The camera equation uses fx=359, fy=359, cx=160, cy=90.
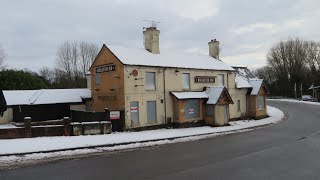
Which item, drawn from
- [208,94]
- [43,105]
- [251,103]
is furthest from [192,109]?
[43,105]

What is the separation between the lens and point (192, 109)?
31.7m

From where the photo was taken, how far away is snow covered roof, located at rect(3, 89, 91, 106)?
3797 cm

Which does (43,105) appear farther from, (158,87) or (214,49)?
(214,49)

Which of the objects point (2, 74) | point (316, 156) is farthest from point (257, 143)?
point (2, 74)

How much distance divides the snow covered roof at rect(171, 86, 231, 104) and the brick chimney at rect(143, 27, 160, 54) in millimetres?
4812

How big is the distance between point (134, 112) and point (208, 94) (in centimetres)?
818

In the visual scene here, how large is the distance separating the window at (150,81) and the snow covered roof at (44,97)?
467 inches

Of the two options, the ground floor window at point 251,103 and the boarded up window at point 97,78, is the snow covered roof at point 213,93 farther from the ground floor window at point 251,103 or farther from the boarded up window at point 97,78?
the boarded up window at point 97,78

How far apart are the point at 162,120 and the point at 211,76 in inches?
307

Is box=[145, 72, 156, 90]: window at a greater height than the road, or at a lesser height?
greater

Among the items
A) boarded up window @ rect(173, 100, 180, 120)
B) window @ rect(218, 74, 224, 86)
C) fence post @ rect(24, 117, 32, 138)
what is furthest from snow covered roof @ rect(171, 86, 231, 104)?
fence post @ rect(24, 117, 32, 138)

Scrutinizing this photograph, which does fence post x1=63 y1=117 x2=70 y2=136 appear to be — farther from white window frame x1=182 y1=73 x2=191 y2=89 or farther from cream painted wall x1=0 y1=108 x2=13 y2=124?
cream painted wall x1=0 y1=108 x2=13 y2=124

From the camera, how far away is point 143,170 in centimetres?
1254

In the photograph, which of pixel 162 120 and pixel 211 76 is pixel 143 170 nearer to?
pixel 162 120
